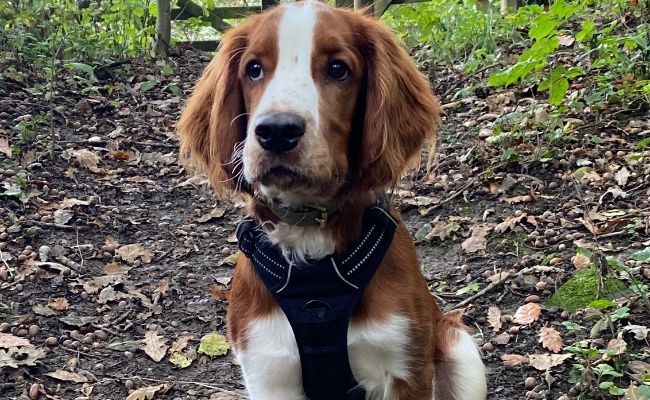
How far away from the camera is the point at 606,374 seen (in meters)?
3.13

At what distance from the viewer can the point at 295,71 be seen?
7.84 ft

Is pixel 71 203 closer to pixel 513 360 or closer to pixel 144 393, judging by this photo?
pixel 144 393

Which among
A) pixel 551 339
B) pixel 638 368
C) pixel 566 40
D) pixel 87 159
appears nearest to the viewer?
pixel 638 368

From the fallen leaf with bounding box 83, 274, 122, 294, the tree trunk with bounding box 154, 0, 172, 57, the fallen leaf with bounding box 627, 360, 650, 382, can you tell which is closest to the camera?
the fallen leaf with bounding box 627, 360, 650, 382

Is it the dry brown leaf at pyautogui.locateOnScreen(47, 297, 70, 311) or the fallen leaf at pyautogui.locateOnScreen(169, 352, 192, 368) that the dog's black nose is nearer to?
the fallen leaf at pyautogui.locateOnScreen(169, 352, 192, 368)

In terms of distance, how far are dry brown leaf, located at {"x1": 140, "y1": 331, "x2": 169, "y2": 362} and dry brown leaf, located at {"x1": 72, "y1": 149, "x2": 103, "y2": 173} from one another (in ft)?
6.71

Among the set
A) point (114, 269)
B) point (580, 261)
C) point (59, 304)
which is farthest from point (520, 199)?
point (59, 304)

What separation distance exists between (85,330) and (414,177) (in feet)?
7.99

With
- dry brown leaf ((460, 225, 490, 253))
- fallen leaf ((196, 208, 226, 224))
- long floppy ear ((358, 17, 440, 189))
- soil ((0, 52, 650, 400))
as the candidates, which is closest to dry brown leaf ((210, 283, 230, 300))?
soil ((0, 52, 650, 400))

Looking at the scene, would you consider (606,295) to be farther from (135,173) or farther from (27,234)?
(135,173)

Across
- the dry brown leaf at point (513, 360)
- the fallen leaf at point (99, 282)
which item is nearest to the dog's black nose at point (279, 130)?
the dry brown leaf at point (513, 360)

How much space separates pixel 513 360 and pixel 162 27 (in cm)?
607

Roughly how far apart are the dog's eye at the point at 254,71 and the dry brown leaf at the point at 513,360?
1.78 metres

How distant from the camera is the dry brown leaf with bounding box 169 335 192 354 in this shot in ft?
12.6
